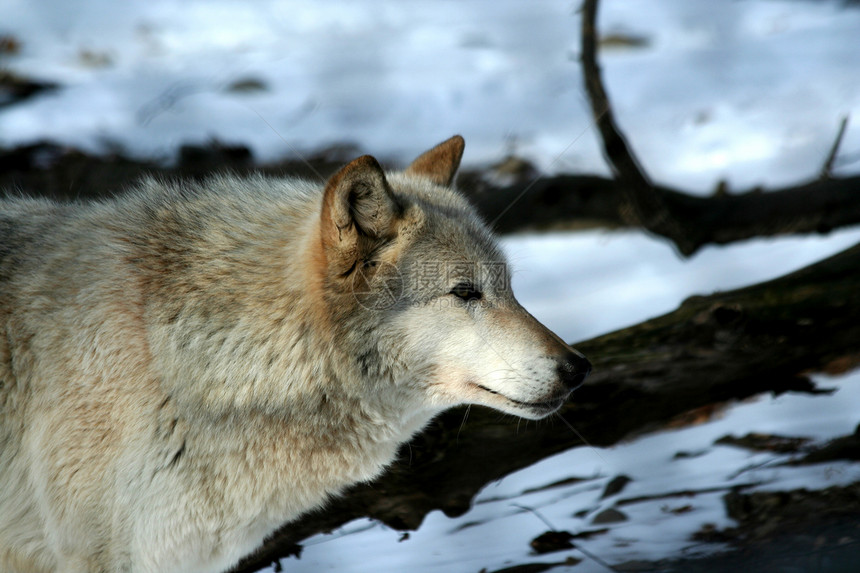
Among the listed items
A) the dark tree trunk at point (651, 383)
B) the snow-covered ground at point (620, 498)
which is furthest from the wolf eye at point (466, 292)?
the snow-covered ground at point (620, 498)

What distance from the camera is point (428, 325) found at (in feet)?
9.06

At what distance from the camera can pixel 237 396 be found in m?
2.73

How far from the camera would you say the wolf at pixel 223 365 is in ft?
8.54

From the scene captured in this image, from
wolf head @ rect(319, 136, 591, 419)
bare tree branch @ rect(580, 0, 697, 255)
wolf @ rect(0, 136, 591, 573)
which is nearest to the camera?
wolf @ rect(0, 136, 591, 573)

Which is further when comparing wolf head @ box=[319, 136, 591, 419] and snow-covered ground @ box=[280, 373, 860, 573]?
snow-covered ground @ box=[280, 373, 860, 573]

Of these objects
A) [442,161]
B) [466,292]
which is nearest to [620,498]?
[466,292]

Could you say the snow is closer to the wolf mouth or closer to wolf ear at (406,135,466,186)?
wolf ear at (406,135,466,186)

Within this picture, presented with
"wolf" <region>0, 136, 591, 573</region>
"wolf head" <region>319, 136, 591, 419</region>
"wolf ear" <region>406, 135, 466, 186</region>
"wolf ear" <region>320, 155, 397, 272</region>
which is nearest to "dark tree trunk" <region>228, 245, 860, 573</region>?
"wolf" <region>0, 136, 591, 573</region>

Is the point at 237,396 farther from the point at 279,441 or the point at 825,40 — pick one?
the point at 825,40

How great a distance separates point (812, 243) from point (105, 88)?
6373 mm

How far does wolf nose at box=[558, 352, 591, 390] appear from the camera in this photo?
2.75 m

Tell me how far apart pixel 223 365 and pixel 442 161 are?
142 centimetres

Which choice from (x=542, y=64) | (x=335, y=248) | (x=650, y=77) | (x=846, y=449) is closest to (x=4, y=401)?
(x=335, y=248)

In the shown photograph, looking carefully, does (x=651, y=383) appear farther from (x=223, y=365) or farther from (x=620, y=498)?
(x=223, y=365)
